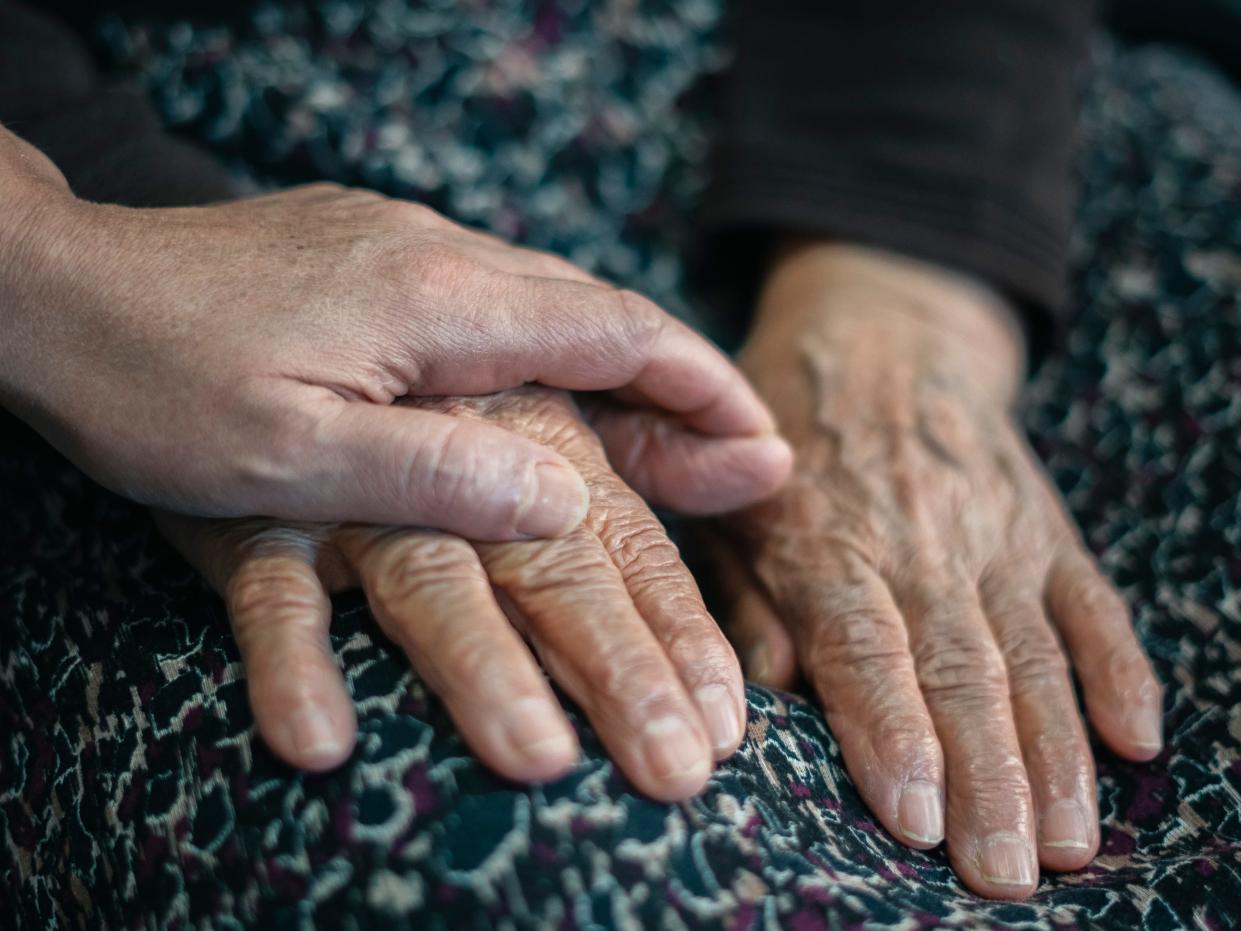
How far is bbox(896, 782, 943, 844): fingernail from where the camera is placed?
666 mm

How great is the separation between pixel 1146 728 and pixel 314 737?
1.84 ft

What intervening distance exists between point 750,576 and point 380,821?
42 cm

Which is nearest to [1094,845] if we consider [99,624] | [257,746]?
[257,746]

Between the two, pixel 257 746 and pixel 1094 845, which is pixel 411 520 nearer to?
pixel 257 746

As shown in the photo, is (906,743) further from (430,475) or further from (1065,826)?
(430,475)

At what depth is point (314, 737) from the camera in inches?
21.1

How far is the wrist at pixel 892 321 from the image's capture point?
987 millimetres

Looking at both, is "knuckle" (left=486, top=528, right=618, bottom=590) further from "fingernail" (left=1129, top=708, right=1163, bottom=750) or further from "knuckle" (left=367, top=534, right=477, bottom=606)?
"fingernail" (left=1129, top=708, right=1163, bottom=750)

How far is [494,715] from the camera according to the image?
0.54 meters

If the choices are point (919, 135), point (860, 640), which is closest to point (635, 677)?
point (860, 640)

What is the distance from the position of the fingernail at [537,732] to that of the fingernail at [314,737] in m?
0.09

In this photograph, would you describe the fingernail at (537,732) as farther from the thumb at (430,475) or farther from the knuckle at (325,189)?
the knuckle at (325,189)

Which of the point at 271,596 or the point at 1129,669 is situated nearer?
the point at 271,596

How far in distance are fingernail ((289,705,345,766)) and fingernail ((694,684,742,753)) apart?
194 millimetres
